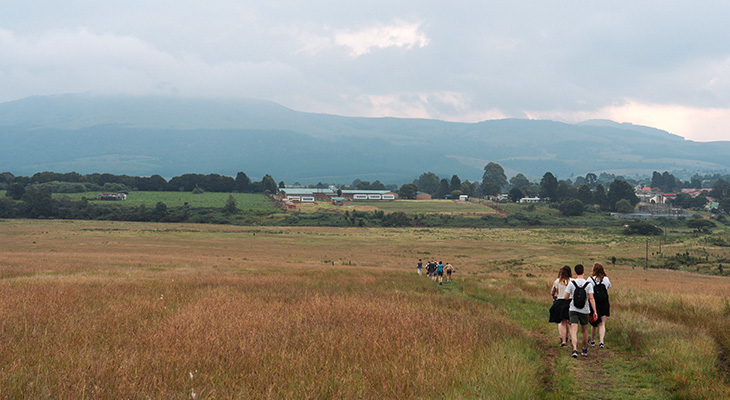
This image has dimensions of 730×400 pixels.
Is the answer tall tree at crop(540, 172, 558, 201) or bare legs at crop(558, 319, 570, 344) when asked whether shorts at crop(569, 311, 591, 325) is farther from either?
tall tree at crop(540, 172, 558, 201)

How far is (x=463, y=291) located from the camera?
22.5 m

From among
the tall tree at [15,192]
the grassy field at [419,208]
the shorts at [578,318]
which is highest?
the tall tree at [15,192]

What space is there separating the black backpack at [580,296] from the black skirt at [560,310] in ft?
0.86

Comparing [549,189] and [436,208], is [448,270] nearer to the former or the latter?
[436,208]

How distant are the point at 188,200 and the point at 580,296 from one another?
137554 mm

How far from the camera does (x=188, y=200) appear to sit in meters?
137

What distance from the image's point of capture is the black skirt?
11.1 meters

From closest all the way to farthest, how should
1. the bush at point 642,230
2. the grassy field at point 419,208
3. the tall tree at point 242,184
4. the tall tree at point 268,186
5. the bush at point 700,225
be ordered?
the bush at point 642,230
the bush at point 700,225
the grassy field at point 419,208
the tall tree at point 242,184
the tall tree at point 268,186

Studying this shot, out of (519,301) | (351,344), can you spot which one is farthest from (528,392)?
(519,301)

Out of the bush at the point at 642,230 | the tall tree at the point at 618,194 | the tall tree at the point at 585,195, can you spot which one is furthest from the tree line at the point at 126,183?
the tall tree at the point at 618,194

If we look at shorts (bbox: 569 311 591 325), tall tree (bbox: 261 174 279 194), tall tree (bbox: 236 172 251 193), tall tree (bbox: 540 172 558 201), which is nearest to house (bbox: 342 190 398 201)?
tall tree (bbox: 261 174 279 194)

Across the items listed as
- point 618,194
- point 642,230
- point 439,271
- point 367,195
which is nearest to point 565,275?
point 439,271

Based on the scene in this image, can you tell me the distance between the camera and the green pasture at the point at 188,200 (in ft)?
416

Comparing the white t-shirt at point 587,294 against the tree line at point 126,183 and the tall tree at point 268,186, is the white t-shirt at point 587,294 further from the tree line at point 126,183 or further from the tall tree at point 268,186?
the tall tree at point 268,186
